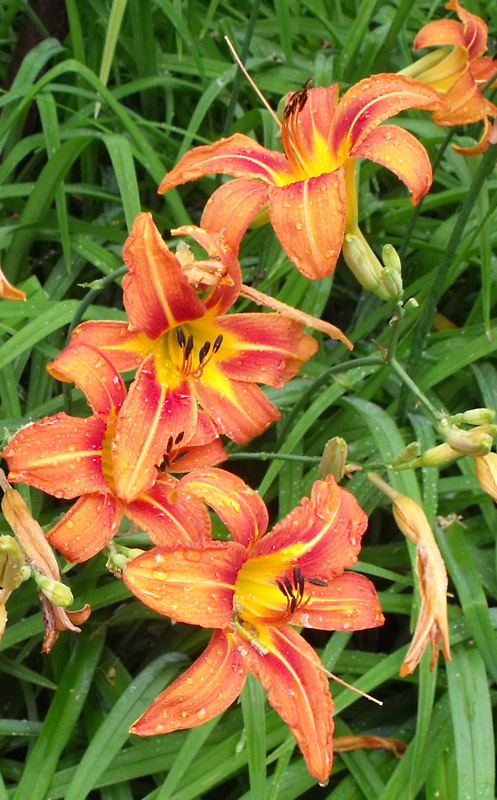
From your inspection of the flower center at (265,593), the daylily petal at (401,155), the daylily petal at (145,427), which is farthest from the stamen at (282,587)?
the daylily petal at (401,155)

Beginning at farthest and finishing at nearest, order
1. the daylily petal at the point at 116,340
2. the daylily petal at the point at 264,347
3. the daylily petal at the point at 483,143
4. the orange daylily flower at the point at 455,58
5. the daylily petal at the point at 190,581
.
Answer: the orange daylily flower at the point at 455,58
the daylily petal at the point at 483,143
the daylily petal at the point at 264,347
the daylily petal at the point at 116,340
the daylily petal at the point at 190,581

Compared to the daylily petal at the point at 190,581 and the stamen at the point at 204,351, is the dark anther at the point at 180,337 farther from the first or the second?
the daylily petal at the point at 190,581

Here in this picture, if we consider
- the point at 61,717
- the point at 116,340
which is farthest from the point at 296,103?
the point at 61,717

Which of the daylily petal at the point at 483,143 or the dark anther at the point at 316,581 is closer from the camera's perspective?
the dark anther at the point at 316,581

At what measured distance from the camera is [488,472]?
Answer: 47.9 inches

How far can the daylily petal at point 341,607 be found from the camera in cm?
120

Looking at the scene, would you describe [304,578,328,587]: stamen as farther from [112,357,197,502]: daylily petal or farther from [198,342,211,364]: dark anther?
[198,342,211,364]: dark anther

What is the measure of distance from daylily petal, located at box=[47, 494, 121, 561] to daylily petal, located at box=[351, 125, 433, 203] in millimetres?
602

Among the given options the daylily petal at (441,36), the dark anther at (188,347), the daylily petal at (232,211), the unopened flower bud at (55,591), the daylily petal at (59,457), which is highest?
the daylily petal at (441,36)

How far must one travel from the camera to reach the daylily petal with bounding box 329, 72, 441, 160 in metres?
1.30

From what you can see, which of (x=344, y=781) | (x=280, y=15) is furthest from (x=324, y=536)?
(x=280, y=15)

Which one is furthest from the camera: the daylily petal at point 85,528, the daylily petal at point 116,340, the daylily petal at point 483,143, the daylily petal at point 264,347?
the daylily petal at point 483,143

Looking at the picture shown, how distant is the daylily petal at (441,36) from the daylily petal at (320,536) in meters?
0.96

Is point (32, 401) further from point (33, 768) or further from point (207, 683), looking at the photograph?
point (207, 683)
